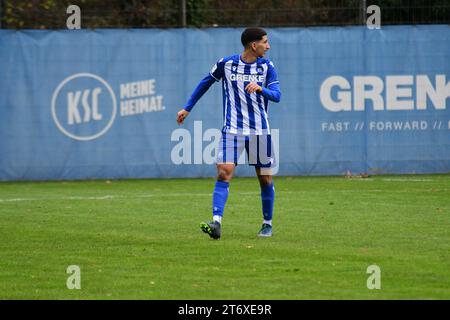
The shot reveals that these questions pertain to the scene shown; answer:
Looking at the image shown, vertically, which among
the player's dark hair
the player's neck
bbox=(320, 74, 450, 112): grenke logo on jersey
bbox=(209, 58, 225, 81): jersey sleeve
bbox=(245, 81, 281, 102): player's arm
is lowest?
bbox=(320, 74, 450, 112): grenke logo on jersey

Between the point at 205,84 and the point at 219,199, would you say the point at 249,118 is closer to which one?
the point at 205,84

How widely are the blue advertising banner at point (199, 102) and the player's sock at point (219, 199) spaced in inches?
385

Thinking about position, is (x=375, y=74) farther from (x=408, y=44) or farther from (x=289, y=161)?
(x=289, y=161)

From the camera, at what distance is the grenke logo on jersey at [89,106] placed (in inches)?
858

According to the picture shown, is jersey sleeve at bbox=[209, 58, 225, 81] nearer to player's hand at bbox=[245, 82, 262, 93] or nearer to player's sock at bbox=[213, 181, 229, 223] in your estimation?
player's hand at bbox=[245, 82, 262, 93]

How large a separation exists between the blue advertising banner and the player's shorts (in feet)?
31.4

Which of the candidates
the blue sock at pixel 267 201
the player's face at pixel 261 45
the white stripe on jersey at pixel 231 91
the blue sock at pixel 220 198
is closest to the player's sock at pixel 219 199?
the blue sock at pixel 220 198

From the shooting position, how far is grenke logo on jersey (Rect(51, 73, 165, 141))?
21.8 metres

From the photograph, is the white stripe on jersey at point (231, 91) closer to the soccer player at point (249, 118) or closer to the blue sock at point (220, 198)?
the soccer player at point (249, 118)

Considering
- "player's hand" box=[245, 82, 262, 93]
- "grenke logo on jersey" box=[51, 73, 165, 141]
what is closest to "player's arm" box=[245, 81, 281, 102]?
"player's hand" box=[245, 82, 262, 93]

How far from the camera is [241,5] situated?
2730 centimetres

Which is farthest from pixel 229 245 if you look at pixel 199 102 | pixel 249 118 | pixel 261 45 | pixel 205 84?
pixel 199 102

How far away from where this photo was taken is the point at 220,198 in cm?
1177
